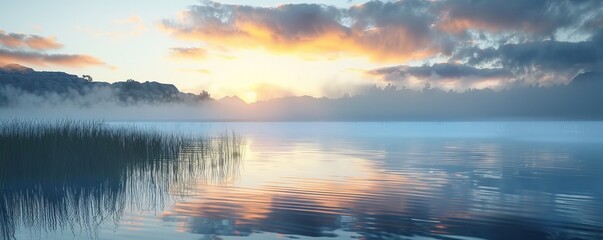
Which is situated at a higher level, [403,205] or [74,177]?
[74,177]

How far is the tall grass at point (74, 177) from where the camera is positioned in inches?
517

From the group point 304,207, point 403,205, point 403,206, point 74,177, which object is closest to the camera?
point 304,207

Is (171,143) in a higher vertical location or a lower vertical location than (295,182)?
higher

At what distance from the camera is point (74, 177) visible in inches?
679

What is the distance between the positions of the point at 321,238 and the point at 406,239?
2024mm

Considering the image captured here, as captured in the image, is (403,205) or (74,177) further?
(74,177)

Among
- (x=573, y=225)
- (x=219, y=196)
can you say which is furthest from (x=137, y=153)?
(x=573, y=225)

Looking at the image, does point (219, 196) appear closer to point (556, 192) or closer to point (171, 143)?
point (171, 143)

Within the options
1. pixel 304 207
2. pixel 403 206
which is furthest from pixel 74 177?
pixel 403 206

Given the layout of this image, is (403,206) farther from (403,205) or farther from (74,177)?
(74,177)

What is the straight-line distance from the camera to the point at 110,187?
17.1 meters

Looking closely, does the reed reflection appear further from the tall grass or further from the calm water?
the tall grass

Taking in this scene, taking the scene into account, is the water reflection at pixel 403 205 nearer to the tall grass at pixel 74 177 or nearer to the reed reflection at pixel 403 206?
the reed reflection at pixel 403 206

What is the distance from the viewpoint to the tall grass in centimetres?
1312
